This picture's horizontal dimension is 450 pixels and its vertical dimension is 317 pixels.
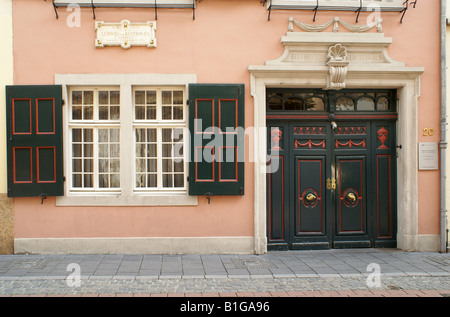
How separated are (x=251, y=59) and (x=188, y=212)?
10.0 ft

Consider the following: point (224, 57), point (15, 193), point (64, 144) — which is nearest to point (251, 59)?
point (224, 57)

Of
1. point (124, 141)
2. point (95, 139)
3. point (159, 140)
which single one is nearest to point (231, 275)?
point (159, 140)

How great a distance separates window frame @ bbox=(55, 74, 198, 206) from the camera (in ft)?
24.9

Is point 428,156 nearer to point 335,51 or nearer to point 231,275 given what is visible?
point 335,51

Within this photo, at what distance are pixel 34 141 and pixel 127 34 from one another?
2.54 metres

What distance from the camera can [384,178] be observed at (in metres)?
8.26

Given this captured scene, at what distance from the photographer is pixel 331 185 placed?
8141 millimetres

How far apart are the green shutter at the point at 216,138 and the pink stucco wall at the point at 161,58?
0.68ft

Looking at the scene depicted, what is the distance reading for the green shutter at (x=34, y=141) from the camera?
743 centimetres

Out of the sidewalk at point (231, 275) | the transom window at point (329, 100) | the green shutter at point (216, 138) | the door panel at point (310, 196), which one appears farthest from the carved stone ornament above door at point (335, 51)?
the sidewalk at point (231, 275)

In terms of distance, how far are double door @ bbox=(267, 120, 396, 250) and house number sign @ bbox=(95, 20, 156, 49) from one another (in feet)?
9.21

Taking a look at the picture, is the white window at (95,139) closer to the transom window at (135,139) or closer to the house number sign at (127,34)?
the transom window at (135,139)

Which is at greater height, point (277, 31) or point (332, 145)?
point (277, 31)

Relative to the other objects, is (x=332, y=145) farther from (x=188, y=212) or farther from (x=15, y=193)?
(x=15, y=193)
